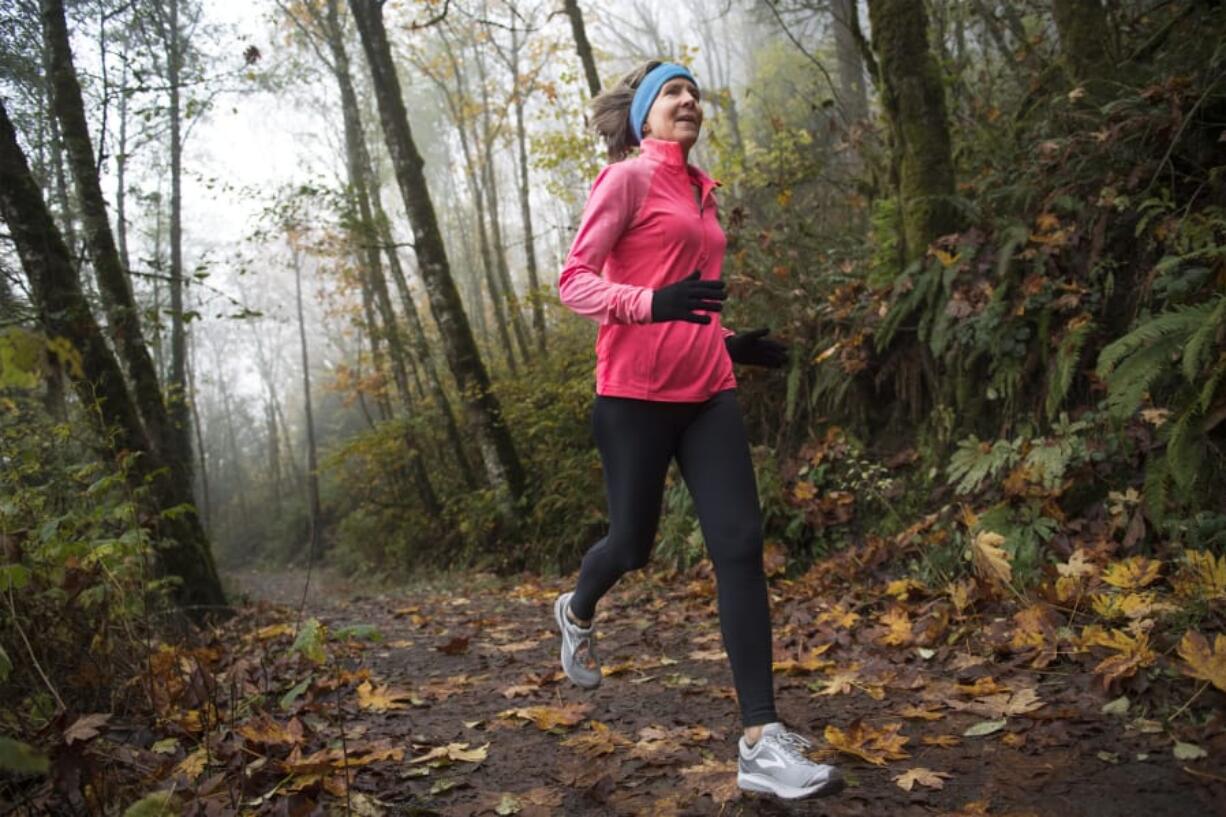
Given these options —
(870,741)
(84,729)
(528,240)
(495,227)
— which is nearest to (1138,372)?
(870,741)

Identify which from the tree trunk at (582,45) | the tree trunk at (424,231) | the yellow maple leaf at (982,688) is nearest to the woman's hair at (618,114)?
the yellow maple leaf at (982,688)

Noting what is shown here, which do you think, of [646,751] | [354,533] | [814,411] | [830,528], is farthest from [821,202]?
[354,533]

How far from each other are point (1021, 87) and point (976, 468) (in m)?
4.93

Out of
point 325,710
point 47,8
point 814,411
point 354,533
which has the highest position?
point 47,8

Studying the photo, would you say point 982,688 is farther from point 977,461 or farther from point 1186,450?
point 977,461

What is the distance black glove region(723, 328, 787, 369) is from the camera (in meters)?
3.22

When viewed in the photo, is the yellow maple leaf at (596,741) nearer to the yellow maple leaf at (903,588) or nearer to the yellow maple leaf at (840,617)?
the yellow maple leaf at (840,617)

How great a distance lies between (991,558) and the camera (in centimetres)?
428

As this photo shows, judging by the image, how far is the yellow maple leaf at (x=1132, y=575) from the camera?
140 inches

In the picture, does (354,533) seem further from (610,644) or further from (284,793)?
(284,793)

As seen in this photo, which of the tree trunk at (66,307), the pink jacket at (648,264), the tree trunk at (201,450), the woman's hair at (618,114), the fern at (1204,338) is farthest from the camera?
the tree trunk at (201,450)

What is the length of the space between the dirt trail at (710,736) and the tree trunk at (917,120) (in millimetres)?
2967

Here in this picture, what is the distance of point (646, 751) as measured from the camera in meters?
3.07

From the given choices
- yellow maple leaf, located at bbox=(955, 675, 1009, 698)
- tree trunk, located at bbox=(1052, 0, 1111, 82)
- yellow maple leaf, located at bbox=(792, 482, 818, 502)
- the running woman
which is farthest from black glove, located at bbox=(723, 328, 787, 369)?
tree trunk, located at bbox=(1052, 0, 1111, 82)
